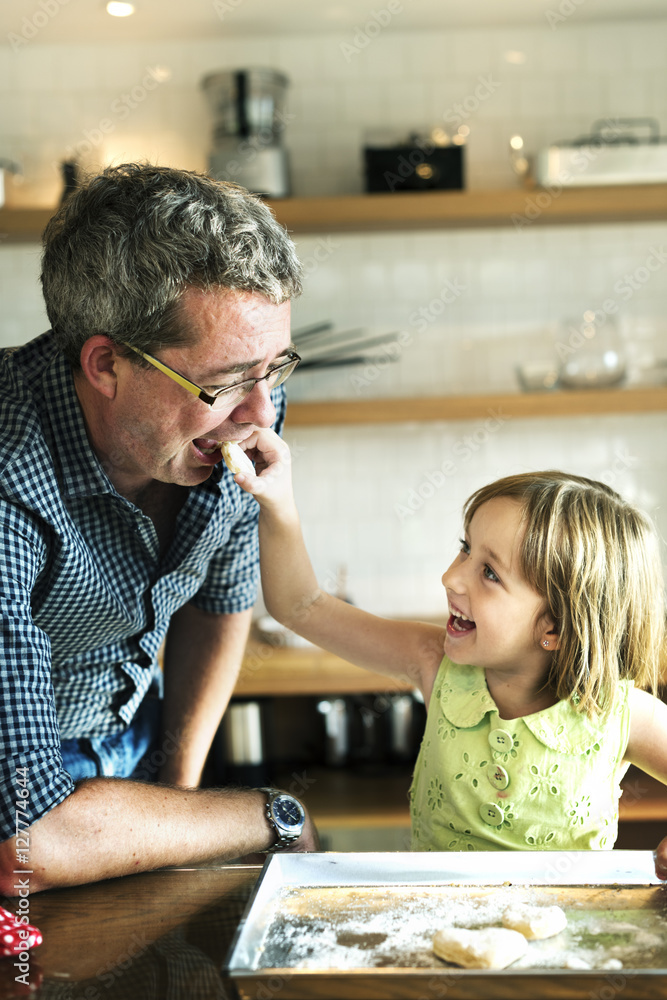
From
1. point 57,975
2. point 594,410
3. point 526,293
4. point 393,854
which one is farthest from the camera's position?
point 526,293

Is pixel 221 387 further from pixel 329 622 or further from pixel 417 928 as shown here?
pixel 417 928

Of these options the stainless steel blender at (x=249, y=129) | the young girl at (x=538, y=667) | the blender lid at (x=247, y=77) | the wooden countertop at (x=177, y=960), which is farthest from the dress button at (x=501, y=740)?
the blender lid at (x=247, y=77)

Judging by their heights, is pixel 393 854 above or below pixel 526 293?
below

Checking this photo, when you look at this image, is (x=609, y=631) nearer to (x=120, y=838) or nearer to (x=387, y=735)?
(x=120, y=838)

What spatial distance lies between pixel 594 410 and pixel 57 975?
8.94 feet

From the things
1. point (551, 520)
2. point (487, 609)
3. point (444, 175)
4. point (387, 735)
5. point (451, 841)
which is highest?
point (444, 175)

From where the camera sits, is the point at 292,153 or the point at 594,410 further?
the point at 292,153

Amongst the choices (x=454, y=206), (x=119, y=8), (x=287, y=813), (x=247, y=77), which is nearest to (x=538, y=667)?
(x=287, y=813)

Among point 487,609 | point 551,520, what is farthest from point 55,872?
point 551,520

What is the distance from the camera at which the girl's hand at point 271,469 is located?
1403 millimetres

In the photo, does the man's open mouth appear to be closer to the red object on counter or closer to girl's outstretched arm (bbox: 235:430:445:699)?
girl's outstretched arm (bbox: 235:430:445:699)

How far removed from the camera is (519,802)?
131cm

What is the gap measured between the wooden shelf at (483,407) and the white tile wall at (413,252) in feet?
1.19

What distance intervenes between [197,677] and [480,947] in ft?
3.29
